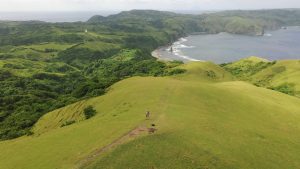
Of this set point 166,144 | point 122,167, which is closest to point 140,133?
point 166,144

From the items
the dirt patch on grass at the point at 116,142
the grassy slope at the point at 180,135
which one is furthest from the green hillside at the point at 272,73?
the dirt patch on grass at the point at 116,142

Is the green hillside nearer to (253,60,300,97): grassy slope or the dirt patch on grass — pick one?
(253,60,300,97): grassy slope

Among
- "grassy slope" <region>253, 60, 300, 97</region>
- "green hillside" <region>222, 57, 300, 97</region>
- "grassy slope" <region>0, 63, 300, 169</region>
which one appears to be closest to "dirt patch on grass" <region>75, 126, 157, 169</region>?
"grassy slope" <region>0, 63, 300, 169</region>

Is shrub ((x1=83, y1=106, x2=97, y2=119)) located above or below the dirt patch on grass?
below

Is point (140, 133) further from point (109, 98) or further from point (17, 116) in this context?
point (17, 116)

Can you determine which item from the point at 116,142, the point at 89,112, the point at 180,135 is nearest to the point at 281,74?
the point at 89,112
